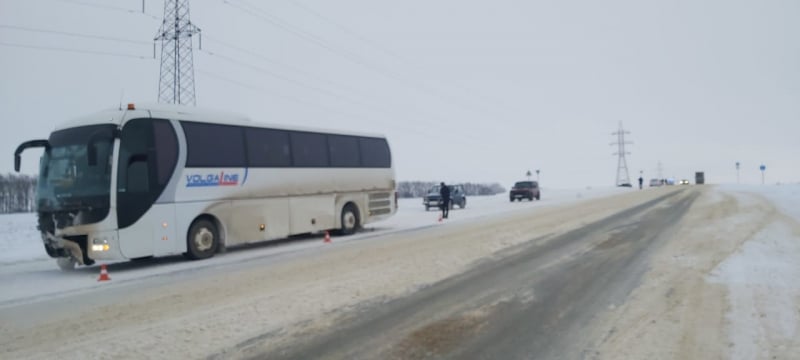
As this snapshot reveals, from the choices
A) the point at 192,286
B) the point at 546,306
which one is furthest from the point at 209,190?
the point at 546,306

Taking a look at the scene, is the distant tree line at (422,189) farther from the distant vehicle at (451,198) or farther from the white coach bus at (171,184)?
the white coach bus at (171,184)

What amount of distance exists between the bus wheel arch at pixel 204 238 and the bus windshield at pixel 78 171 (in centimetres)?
218

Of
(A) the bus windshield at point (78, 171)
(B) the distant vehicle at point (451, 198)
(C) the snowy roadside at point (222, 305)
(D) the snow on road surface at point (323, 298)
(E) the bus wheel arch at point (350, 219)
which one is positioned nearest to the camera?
(D) the snow on road surface at point (323, 298)

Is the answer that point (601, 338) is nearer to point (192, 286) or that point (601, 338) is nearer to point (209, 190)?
point (192, 286)

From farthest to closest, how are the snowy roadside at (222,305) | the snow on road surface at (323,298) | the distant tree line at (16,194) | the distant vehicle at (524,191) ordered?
1. the distant tree line at (16,194)
2. the distant vehicle at (524,191)
3. the snowy roadside at (222,305)
4. the snow on road surface at (323,298)

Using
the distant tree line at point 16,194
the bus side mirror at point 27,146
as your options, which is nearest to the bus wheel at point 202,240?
the bus side mirror at point 27,146

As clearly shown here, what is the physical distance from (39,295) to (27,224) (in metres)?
22.6

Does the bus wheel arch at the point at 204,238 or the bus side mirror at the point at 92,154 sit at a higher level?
the bus side mirror at the point at 92,154

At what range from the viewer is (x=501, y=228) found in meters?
18.3

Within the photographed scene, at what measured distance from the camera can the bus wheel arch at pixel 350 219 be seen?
1911 cm

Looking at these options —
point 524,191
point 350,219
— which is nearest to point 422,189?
point 524,191

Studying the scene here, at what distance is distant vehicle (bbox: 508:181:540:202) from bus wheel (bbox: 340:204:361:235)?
27954 mm

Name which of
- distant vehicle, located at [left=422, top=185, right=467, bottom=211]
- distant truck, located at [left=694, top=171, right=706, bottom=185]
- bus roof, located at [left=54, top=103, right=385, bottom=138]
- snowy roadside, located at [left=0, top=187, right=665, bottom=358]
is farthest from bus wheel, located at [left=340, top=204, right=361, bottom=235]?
distant truck, located at [left=694, top=171, right=706, bottom=185]

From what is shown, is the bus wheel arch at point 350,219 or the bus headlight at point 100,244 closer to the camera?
the bus headlight at point 100,244
